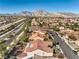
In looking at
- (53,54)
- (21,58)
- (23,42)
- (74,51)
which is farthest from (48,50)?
(23,42)

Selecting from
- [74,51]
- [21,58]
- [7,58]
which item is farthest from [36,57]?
[74,51]

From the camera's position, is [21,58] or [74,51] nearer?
[21,58]

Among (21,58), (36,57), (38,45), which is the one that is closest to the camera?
(36,57)

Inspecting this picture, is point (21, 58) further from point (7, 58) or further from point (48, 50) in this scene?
point (48, 50)

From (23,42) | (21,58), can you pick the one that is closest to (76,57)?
(21,58)

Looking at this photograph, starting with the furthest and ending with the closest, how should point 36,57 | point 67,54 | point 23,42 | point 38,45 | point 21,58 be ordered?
point 23,42, point 38,45, point 67,54, point 21,58, point 36,57

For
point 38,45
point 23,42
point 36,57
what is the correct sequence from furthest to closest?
point 23,42, point 38,45, point 36,57

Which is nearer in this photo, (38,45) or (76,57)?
(76,57)

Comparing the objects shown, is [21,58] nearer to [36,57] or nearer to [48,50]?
[36,57]

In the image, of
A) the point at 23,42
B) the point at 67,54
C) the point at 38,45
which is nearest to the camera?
the point at 67,54
